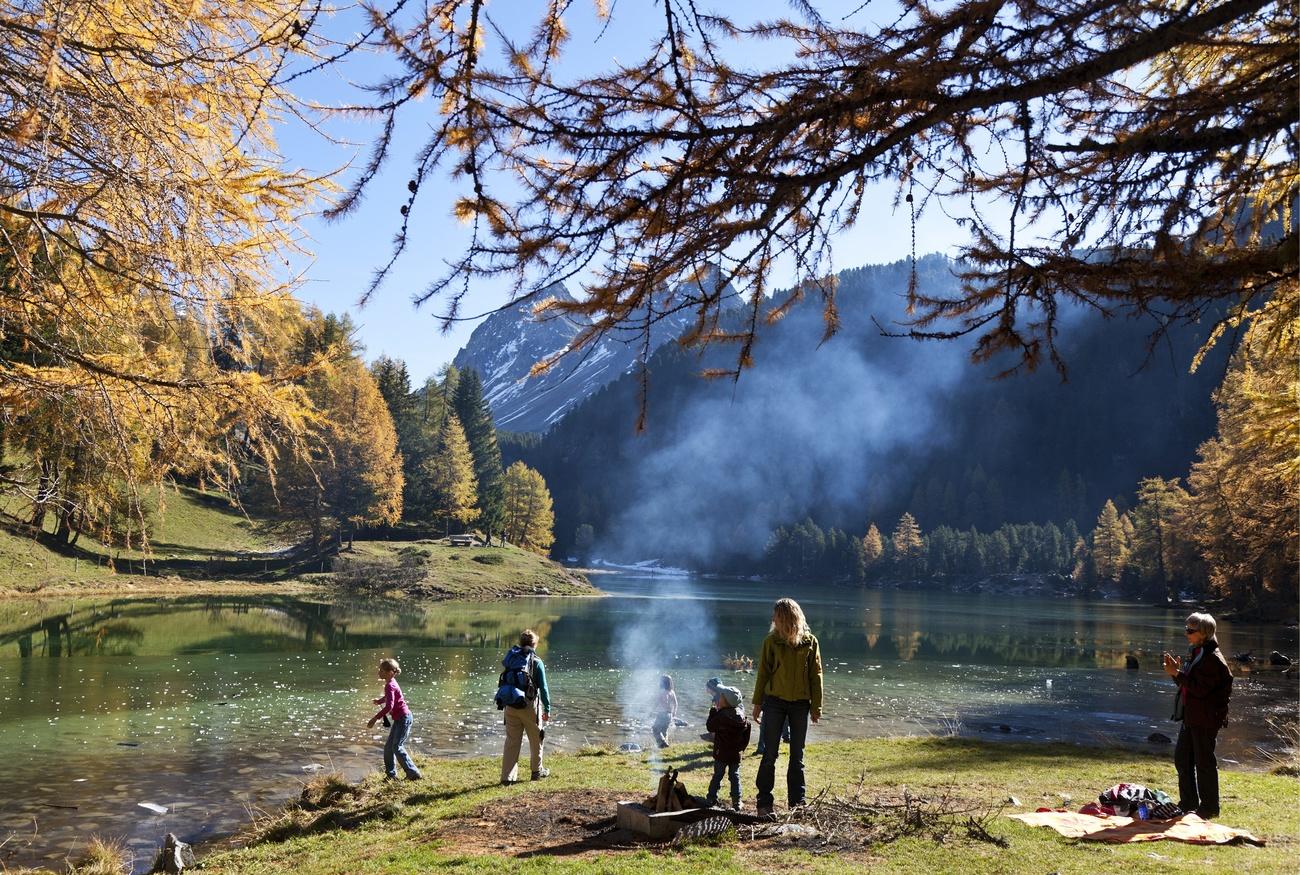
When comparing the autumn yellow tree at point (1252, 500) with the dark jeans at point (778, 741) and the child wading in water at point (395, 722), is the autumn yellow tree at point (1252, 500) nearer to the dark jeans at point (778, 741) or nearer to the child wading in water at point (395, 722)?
the dark jeans at point (778, 741)

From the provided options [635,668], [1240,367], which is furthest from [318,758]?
[1240,367]

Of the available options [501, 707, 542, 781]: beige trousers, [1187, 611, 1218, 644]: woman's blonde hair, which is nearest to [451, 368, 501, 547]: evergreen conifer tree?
[501, 707, 542, 781]: beige trousers

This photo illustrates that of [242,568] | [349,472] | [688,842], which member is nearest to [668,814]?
[688,842]

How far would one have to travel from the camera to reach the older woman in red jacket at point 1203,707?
8.02 meters

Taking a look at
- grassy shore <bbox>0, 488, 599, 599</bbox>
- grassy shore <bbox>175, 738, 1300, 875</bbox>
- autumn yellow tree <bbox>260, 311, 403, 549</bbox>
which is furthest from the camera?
autumn yellow tree <bbox>260, 311, 403, 549</bbox>

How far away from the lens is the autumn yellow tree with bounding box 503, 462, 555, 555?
8856 cm

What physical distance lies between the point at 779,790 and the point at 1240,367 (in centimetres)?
4433

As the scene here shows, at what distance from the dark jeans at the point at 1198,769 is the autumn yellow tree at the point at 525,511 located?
81133 millimetres

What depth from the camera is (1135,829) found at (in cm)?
755

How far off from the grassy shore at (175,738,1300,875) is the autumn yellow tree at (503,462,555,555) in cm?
7549

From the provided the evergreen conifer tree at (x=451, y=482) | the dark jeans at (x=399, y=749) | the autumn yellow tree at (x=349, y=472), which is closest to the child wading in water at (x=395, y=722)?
the dark jeans at (x=399, y=749)

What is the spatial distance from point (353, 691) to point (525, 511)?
67569mm

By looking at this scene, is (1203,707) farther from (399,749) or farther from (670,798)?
(399,749)

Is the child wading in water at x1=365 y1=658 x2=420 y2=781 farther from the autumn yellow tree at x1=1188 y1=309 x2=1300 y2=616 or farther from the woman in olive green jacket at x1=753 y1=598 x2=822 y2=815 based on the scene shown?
the autumn yellow tree at x1=1188 y1=309 x2=1300 y2=616
